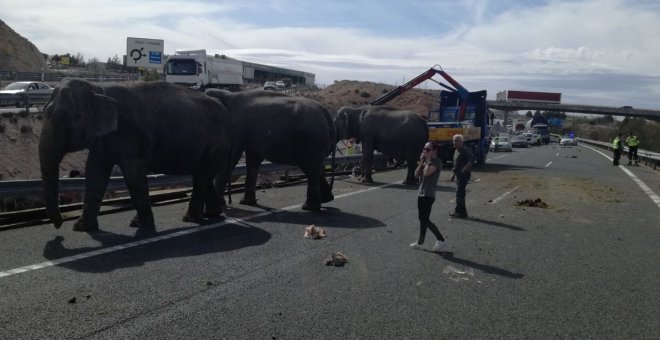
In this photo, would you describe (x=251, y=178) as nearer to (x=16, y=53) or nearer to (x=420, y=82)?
(x=420, y=82)

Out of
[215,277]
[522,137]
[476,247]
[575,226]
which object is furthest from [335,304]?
[522,137]

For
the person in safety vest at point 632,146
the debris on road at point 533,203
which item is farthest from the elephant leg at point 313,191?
the person in safety vest at point 632,146

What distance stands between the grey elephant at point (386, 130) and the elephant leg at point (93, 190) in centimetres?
1108

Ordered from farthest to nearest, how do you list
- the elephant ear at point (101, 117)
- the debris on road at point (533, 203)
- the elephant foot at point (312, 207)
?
the debris on road at point (533, 203)
the elephant foot at point (312, 207)
the elephant ear at point (101, 117)

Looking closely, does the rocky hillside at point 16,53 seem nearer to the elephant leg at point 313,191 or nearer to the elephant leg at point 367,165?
the elephant leg at point 367,165

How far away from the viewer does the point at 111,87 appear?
30.8 ft

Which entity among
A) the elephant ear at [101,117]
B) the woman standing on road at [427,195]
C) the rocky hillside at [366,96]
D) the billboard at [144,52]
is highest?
the billboard at [144,52]

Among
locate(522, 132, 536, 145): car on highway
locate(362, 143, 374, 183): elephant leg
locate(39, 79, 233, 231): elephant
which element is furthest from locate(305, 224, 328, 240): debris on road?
locate(522, 132, 536, 145): car on highway

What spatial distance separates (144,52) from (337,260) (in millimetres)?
50931

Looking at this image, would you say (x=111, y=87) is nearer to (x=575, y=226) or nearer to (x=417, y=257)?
(x=417, y=257)

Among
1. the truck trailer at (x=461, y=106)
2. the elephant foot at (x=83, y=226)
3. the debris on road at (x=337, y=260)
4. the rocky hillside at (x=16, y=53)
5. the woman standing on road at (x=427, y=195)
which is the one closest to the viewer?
the debris on road at (x=337, y=260)

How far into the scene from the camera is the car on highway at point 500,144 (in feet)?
163

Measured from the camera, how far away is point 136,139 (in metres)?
9.25

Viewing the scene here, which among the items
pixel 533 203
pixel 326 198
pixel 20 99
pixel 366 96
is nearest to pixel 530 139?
pixel 366 96
